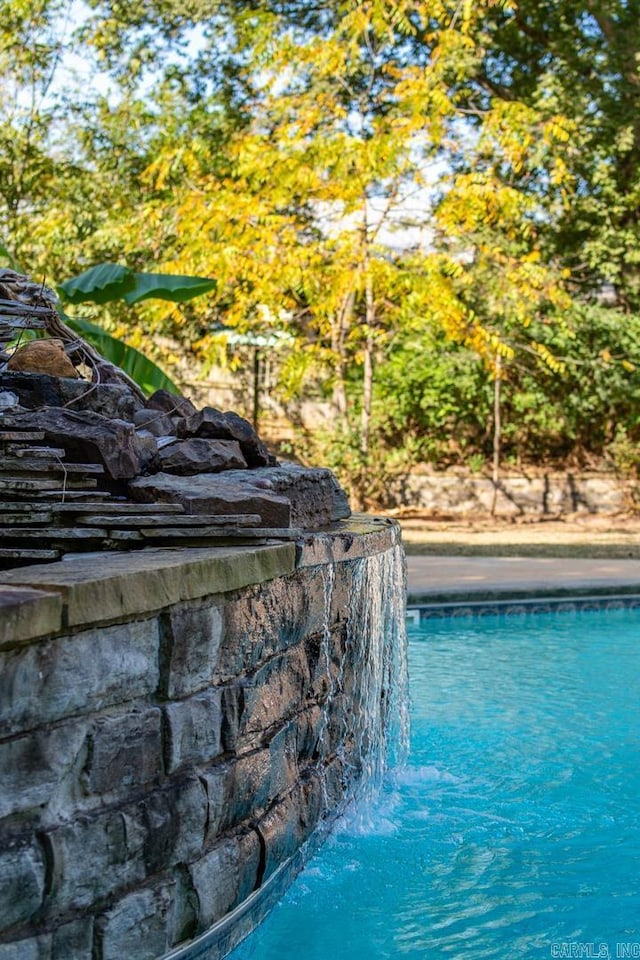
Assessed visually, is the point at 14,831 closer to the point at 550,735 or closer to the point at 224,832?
the point at 224,832

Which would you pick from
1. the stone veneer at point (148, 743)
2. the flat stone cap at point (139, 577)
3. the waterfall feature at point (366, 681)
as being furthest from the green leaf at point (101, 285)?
the flat stone cap at point (139, 577)

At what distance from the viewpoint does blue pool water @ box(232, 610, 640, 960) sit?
12.5ft

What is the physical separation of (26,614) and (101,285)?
20.2 ft

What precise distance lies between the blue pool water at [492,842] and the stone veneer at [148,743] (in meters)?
0.32

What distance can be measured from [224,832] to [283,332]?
12.6 metres

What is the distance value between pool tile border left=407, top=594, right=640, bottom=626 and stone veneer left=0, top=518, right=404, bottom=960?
567 centimetres

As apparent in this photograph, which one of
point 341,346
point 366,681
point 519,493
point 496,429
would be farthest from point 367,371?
point 366,681

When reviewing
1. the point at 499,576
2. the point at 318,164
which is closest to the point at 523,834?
the point at 499,576

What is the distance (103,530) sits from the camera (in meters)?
3.61

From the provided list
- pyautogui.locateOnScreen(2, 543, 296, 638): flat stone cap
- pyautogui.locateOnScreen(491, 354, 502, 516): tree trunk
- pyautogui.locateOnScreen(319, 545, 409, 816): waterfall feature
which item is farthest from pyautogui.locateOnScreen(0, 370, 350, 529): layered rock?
pyautogui.locateOnScreen(491, 354, 502, 516): tree trunk

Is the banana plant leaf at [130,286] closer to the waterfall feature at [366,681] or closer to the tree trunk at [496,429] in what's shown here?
the waterfall feature at [366,681]

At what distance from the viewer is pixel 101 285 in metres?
8.35

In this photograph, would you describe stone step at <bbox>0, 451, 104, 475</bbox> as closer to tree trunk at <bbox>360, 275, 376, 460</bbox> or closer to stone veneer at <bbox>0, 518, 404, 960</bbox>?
stone veneer at <bbox>0, 518, 404, 960</bbox>

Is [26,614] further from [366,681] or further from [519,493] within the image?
[519,493]
